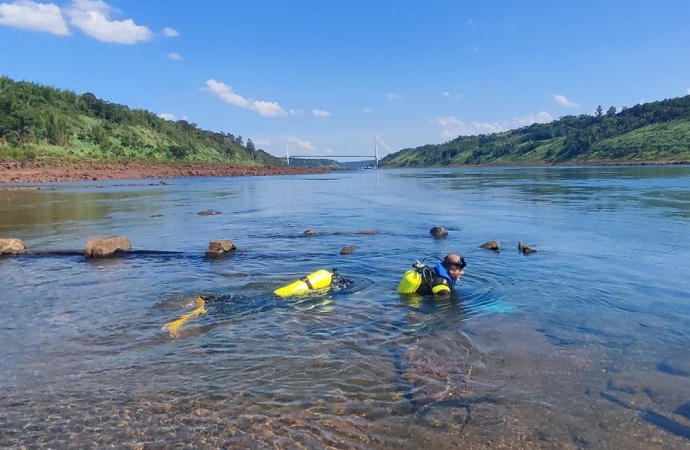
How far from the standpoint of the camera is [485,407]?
19.5 feet

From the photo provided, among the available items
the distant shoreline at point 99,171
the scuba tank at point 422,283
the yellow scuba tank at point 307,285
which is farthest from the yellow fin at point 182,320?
the distant shoreline at point 99,171

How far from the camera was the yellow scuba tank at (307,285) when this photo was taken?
1130 centimetres

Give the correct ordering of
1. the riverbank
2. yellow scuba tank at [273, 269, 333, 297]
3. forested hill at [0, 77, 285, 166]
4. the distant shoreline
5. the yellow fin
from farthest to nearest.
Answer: forested hill at [0, 77, 285, 166] → the distant shoreline → the riverbank → yellow scuba tank at [273, 269, 333, 297] → the yellow fin

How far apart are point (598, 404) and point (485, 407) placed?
1443 mm

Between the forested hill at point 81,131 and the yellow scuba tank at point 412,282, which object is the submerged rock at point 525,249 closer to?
the yellow scuba tank at point 412,282

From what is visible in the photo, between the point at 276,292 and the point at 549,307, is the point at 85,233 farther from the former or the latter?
the point at 549,307

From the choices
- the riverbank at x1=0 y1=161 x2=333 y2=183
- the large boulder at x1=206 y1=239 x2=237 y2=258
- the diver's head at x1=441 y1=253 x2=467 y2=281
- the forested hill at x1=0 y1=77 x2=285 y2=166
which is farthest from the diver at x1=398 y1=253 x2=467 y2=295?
the forested hill at x1=0 y1=77 x2=285 y2=166

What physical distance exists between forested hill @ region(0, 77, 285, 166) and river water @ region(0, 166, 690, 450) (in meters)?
73.9

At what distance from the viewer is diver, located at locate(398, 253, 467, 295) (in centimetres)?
1067

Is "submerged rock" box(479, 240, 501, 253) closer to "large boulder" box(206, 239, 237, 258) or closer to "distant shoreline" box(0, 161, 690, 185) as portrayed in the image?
"large boulder" box(206, 239, 237, 258)

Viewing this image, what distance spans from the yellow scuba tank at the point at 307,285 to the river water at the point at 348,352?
39 centimetres

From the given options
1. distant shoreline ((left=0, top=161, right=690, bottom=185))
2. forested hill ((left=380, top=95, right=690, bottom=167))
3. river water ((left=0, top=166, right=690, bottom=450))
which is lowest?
river water ((left=0, top=166, right=690, bottom=450))

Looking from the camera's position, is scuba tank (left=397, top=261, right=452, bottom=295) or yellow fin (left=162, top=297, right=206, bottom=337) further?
scuba tank (left=397, top=261, right=452, bottom=295)

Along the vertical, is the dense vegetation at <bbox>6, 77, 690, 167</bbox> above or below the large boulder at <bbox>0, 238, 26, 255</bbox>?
above
